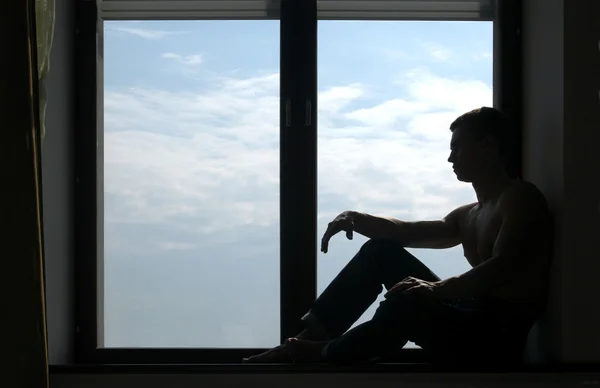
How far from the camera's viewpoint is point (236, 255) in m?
2.38

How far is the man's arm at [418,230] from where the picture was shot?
2.25 meters

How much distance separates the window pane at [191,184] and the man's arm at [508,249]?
63 centimetres

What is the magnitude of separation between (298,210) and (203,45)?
0.57 m

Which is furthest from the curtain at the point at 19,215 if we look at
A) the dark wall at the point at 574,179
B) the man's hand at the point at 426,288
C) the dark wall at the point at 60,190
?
the dark wall at the point at 574,179

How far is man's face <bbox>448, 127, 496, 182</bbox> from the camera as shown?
218cm

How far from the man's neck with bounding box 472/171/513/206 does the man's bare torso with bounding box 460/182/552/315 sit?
23 mm

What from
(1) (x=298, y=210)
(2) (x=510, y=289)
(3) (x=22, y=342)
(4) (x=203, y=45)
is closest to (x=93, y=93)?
(4) (x=203, y=45)

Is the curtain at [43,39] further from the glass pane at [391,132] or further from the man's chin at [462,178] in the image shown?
the man's chin at [462,178]

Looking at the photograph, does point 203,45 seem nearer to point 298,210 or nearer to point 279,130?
point 279,130

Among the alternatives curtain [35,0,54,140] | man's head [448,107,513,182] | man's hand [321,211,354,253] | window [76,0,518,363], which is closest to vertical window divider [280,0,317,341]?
window [76,0,518,363]

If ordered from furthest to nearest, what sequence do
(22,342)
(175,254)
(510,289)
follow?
(175,254) → (510,289) → (22,342)

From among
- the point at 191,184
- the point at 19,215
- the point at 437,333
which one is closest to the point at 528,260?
the point at 437,333

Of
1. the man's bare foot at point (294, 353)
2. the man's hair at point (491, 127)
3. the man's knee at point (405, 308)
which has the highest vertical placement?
the man's hair at point (491, 127)

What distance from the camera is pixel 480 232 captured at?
2.16 meters
